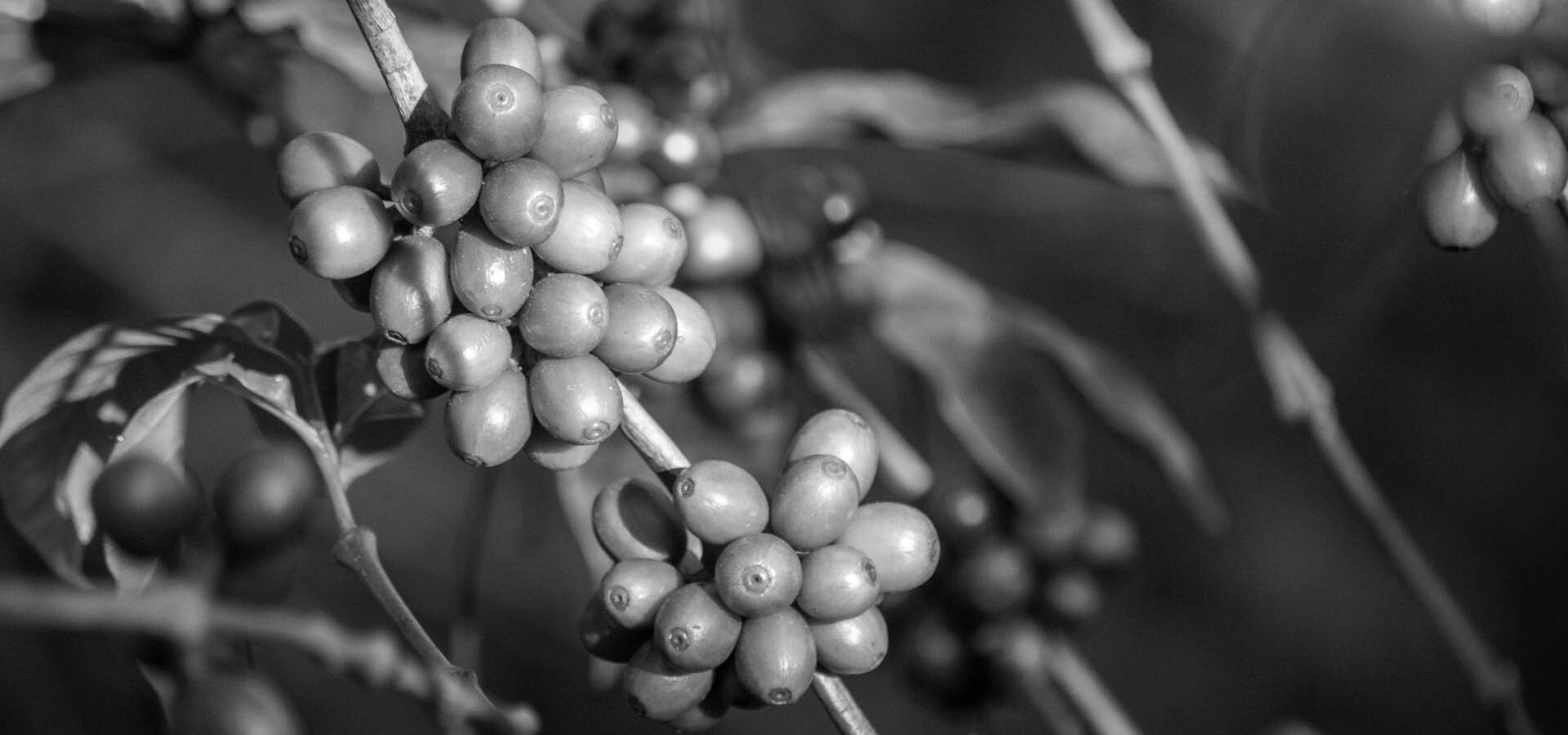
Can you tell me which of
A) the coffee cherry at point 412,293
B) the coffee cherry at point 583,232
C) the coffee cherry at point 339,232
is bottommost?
the coffee cherry at point 583,232

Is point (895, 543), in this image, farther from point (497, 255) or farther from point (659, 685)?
point (497, 255)

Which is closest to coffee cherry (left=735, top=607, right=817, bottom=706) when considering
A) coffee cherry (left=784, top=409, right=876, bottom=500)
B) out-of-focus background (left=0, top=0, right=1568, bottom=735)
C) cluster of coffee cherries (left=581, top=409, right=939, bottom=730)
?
cluster of coffee cherries (left=581, top=409, right=939, bottom=730)

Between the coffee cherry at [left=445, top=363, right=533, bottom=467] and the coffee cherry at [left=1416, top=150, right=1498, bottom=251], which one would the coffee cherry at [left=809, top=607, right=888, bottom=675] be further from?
the coffee cherry at [left=1416, top=150, right=1498, bottom=251]

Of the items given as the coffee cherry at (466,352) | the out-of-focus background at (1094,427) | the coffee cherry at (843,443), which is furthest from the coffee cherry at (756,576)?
the out-of-focus background at (1094,427)

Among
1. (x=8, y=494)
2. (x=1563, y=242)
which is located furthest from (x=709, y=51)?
(x=1563, y=242)

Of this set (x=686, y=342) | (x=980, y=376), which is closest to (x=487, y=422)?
(x=686, y=342)

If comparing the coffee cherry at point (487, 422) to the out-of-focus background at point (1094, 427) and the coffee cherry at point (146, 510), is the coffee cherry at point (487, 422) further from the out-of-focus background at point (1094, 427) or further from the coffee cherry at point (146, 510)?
the out-of-focus background at point (1094, 427)
